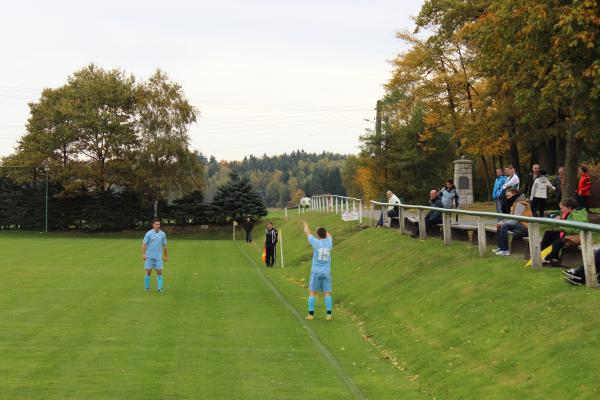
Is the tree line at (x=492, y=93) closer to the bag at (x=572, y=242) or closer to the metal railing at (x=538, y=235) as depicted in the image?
the metal railing at (x=538, y=235)

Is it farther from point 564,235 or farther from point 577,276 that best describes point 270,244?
point 577,276

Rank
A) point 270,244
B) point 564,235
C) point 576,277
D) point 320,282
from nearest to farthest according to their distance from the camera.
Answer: point 576,277
point 564,235
point 320,282
point 270,244

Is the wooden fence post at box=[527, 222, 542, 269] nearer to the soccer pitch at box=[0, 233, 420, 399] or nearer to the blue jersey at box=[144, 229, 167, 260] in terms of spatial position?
the soccer pitch at box=[0, 233, 420, 399]

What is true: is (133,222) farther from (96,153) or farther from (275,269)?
(275,269)

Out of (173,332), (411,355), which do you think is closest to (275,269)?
(173,332)

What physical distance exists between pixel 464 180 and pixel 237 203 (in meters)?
29.2

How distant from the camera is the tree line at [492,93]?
23406 mm

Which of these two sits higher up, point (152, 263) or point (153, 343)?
point (152, 263)

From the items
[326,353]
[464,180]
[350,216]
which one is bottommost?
[326,353]

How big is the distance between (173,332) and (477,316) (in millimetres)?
5598

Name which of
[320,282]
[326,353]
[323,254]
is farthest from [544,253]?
[320,282]

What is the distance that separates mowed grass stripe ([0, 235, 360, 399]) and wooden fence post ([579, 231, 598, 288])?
3786mm

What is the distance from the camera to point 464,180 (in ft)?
157

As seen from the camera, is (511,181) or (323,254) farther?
(511,181)
